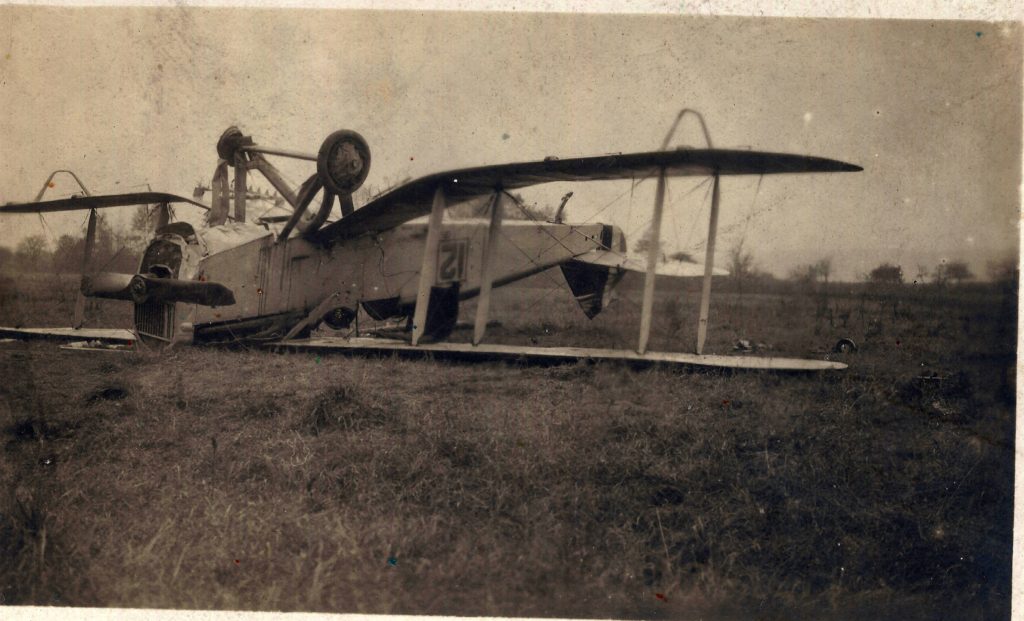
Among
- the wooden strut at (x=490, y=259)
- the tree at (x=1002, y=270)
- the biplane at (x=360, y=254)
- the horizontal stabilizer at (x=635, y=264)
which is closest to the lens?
the tree at (x=1002, y=270)

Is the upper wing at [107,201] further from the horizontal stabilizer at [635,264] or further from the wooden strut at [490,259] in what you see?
the horizontal stabilizer at [635,264]

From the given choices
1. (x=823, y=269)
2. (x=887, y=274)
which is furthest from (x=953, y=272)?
(x=823, y=269)

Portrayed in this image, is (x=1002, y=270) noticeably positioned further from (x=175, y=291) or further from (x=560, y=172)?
(x=175, y=291)

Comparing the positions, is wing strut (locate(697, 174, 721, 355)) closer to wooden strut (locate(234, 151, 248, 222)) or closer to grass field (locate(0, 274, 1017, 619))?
grass field (locate(0, 274, 1017, 619))

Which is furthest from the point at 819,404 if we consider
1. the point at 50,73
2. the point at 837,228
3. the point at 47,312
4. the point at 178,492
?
the point at 47,312

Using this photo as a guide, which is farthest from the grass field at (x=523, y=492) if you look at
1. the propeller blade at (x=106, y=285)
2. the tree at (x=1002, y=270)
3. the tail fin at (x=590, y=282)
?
the tail fin at (x=590, y=282)

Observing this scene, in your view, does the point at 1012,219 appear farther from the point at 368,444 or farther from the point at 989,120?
the point at 368,444

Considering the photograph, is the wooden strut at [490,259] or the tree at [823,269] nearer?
the wooden strut at [490,259]
